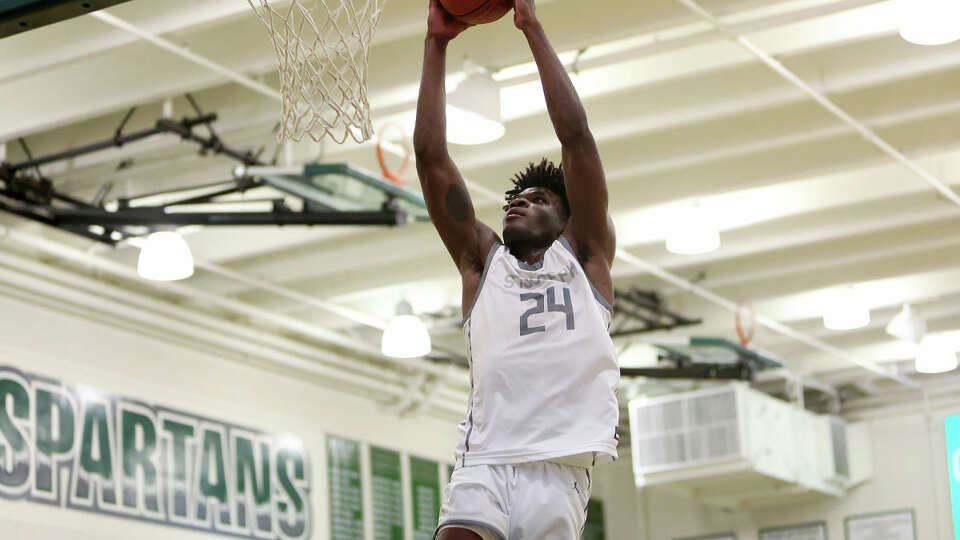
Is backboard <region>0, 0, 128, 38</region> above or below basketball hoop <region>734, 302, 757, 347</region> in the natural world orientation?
below

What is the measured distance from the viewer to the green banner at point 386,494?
44.1 ft

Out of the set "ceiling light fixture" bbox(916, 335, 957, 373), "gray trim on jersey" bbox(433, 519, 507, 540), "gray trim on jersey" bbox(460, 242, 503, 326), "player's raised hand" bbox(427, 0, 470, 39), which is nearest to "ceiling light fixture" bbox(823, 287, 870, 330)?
"ceiling light fixture" bbox(916, 335, 957, 373)

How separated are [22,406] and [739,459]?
20.9 feet

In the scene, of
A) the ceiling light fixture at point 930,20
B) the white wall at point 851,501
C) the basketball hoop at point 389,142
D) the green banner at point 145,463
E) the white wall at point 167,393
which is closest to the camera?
the ceiling light fixture at point 930,20

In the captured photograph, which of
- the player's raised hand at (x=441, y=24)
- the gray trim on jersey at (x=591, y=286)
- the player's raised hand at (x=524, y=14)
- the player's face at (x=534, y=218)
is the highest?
the player's raised hand at (x=441, y=24)

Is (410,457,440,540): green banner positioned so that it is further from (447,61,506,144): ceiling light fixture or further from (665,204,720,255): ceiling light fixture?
(447,61,506,144): ceiling light fixture

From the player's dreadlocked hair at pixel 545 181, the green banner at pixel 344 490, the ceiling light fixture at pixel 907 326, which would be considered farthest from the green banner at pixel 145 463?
the player's dreadlocked hair at pixel 545 181

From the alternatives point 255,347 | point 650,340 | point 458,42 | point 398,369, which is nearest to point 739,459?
point 650,340

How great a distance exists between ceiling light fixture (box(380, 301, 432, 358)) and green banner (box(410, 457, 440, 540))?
3162 millimetres

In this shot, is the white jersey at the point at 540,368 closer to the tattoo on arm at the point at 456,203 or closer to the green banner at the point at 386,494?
the tattoo on arm at the point at 456,203

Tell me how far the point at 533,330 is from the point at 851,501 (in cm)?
1243

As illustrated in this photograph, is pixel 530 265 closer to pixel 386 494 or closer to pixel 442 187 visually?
pixel 442 187

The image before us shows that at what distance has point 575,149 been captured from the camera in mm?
3809

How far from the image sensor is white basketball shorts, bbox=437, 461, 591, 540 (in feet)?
11.6
